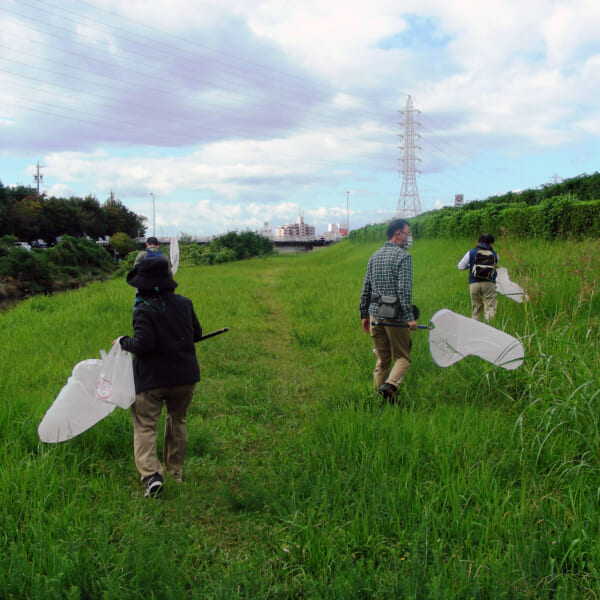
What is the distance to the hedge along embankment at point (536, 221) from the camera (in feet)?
35.1

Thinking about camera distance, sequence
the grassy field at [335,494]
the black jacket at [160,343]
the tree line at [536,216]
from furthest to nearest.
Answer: the tree line at [536,216], the black jacket at [160,343], the grassy field at [335,494]

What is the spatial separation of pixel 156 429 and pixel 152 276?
3.70ft

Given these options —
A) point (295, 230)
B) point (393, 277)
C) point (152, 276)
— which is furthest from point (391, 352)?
point (295, 230)

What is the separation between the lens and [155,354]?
3.35 m

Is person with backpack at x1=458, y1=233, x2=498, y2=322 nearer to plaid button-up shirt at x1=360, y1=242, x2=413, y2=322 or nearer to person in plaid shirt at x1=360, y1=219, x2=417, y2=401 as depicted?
person in plaid shirt at x1=360, y1=219, x2=417, y2=401

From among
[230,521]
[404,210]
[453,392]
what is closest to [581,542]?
[230,521]

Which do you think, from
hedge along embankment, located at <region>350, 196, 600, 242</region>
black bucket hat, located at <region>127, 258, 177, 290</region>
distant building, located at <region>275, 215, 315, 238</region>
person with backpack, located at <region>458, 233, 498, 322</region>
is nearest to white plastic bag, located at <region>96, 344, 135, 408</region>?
black bucket hat, located at <region>127, 258, 177, 290</region>

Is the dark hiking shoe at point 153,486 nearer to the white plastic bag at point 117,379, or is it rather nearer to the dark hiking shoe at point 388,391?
the white plastic bag at point 117,379

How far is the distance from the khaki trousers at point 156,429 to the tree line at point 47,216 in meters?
50.6

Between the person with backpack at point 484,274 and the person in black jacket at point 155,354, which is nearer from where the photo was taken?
the person in black jacket at point 155,354

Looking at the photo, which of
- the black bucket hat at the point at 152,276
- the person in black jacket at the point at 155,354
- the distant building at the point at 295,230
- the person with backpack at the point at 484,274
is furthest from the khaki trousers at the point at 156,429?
the distant building at the point at 295,230

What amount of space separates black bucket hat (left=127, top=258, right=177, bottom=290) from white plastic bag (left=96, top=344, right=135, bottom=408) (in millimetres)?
481

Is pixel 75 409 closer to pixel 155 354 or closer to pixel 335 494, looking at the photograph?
pixel 155 354

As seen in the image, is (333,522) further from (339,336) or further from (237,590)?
(339,336)
